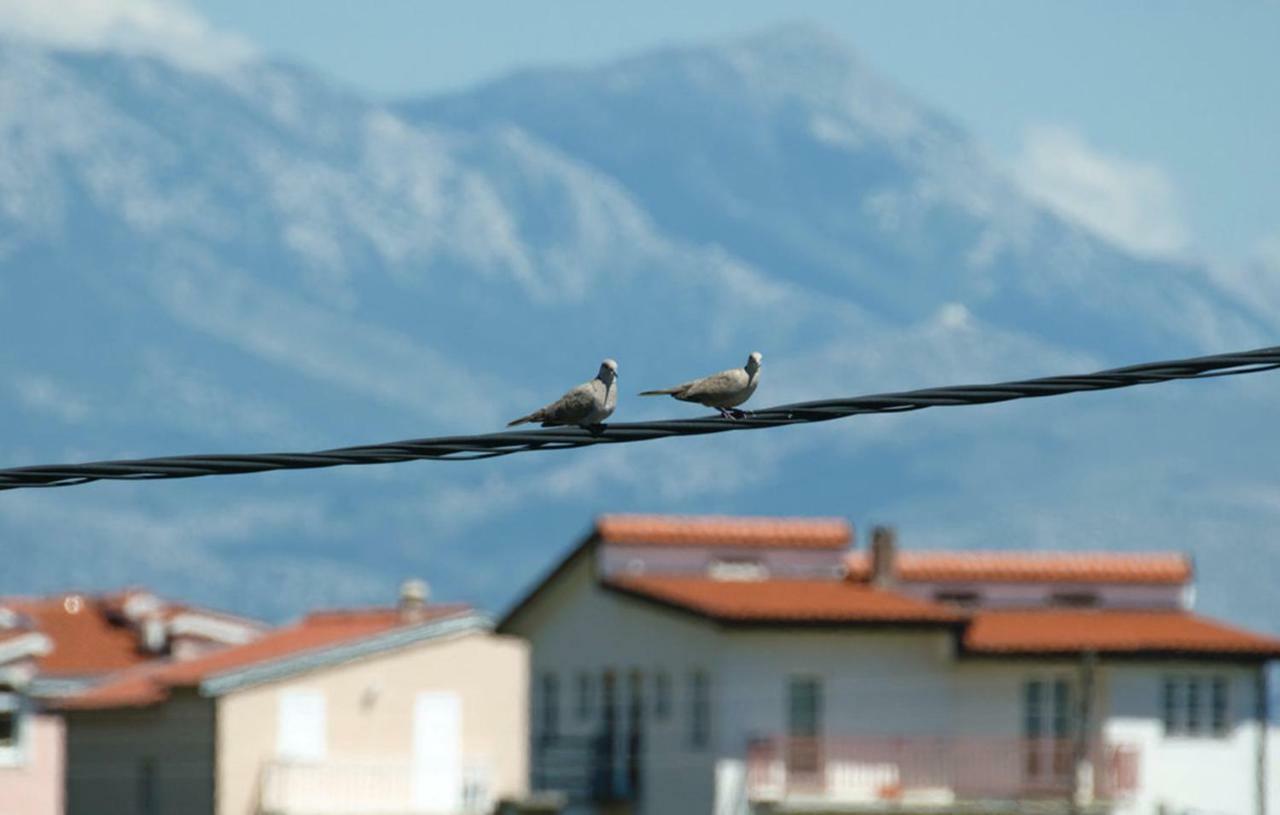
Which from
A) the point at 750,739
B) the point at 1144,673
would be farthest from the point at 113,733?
the point at 1144,673

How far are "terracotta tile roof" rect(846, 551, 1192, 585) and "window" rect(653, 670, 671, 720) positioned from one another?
5.81 metres

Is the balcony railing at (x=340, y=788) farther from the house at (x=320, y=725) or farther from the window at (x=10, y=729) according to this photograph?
the window at (x=10, y=729)

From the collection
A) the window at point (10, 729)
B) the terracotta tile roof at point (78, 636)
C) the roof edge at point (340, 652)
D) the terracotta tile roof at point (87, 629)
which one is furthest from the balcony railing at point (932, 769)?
the terracotta tile roof at point (78, 636)

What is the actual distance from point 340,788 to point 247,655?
12.0 feet

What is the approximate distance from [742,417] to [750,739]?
48.1 m

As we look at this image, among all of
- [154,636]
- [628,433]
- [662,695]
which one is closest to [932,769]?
[662,695]

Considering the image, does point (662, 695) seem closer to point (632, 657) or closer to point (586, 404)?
point (632, 657)

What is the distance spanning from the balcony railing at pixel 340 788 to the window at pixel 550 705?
559 centimetres

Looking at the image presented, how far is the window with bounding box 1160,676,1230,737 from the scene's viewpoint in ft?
206

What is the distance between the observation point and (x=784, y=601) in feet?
207

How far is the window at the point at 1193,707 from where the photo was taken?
62875 mm

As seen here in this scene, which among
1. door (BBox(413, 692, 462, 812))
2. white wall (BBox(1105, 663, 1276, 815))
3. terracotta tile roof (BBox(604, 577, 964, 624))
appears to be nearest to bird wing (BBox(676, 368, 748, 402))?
terracotta tile roof (BBox(604, 577, 964, 624))

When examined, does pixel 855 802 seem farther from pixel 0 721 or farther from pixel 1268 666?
pixel 0 721

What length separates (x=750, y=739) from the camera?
61500 millimetres
